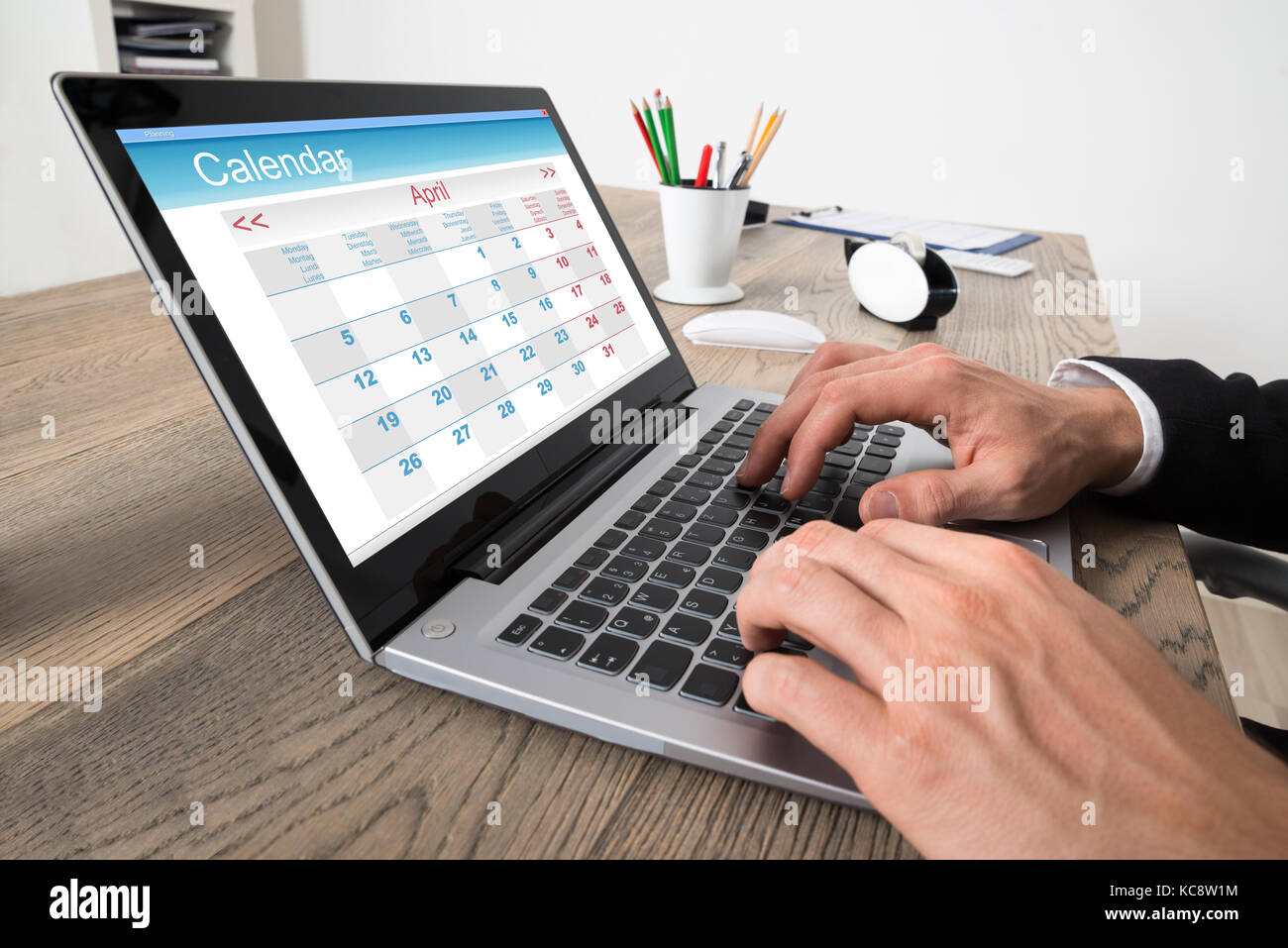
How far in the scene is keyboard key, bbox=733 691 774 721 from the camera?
35 cm

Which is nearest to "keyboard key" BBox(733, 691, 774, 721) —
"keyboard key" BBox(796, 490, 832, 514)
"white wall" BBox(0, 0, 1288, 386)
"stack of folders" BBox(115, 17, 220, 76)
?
"keyboard key" BBox(796, 490, 832, 514)

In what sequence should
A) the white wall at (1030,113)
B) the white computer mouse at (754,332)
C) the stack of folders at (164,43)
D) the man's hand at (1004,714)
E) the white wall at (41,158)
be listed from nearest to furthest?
the man's hand at (1004,714), the white computer mouse at (754,332), the white wall at (1030,113), the white wall at (41,158), the stack of folders at (164,43)

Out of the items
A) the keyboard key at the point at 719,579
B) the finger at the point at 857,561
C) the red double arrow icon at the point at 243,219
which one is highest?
the red double arrow icon at the point at 243,219

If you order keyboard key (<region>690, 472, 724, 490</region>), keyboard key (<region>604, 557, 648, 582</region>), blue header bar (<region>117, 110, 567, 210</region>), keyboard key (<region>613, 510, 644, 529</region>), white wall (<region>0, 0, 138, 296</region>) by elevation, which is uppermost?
blue header bar (<region>117, 110, 567, 210</region>)

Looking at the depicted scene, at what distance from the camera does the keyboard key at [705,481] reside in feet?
1.84

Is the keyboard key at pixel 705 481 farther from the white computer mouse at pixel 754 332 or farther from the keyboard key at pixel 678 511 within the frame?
the white computer mouse at pixel 754 332

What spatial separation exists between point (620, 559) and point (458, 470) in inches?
4.1

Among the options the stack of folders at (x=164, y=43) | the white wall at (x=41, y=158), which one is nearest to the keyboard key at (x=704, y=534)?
the white wall at (x=41, y=158)

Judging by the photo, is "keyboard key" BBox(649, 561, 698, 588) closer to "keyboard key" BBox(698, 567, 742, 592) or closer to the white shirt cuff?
"keyboard key" BBox(698, 567, 742, 592)

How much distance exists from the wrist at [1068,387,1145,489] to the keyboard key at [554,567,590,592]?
36 cm

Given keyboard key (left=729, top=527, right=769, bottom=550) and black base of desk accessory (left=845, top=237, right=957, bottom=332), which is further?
black base of desk accessory (left=845, top=237, right=957, bottom=332)

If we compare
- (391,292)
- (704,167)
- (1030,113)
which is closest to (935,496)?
(391,292)

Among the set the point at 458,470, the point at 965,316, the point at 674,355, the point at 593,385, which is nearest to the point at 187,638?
the point at 458,470

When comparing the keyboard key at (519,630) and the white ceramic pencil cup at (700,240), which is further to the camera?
the white ceramic pencil cup at (700,240)
